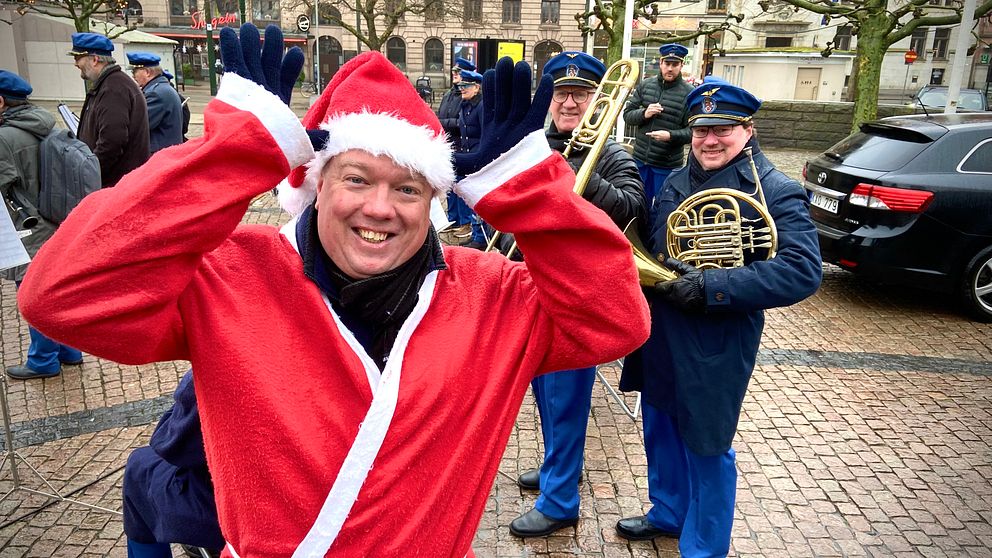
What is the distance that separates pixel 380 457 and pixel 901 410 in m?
4.76

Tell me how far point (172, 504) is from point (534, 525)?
1969 millimetres

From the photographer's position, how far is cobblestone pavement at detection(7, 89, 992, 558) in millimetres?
3691

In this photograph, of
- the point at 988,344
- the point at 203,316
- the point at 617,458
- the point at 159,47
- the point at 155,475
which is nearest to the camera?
the point at 203,316

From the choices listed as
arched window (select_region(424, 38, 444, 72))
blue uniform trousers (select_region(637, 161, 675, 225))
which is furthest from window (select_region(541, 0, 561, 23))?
blue uniform trousers (select_region(637, 161, 675, 225))

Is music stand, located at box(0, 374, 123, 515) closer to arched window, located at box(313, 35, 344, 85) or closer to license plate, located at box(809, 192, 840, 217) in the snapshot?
license plate, located at box(809, 192, 840, 217)

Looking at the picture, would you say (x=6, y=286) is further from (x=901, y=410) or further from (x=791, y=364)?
(x=901, y=410)

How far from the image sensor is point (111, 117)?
6.06 metres

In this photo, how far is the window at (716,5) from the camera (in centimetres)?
4590

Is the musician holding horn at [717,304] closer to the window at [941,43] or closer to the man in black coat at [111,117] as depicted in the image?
the man in black coat at [111,117]

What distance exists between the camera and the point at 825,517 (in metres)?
3.93

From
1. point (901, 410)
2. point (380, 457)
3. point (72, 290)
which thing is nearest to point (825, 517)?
point (901, 410)

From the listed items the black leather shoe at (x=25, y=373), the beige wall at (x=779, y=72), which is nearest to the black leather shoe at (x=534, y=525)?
the black leather shoe at (x=25, y=373)

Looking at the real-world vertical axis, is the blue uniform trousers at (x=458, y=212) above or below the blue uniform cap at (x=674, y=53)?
below

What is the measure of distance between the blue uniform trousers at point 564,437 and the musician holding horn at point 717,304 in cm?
41
